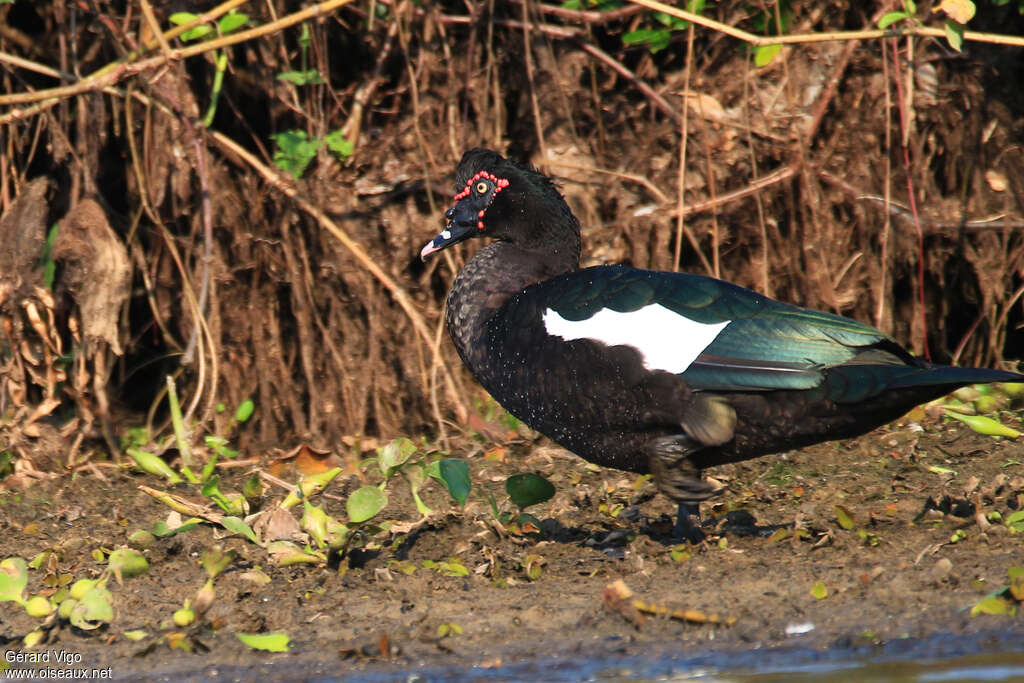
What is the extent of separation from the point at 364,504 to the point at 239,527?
40 cm

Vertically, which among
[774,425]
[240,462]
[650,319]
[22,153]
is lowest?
[240,462]

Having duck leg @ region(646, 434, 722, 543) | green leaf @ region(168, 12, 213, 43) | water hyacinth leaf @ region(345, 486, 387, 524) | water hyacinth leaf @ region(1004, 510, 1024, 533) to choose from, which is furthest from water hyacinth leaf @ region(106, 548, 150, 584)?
water hyacinth leaf @ region(1004, 510, 1024, 533)

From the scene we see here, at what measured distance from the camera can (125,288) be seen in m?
5.16

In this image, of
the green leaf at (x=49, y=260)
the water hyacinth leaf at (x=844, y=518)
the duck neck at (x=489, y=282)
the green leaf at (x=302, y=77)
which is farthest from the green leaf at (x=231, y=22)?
the water hyacinth leaf at (x=844, y=518)

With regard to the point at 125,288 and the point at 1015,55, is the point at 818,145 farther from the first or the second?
the point at 125,288

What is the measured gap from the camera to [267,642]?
3398mm

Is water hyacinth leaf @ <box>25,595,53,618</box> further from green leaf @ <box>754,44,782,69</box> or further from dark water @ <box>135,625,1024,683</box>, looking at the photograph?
green leaf @ <box>754,44,782,69</box>

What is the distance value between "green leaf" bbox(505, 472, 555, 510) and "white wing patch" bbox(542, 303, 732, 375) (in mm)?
489

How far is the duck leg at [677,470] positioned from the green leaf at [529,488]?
36 cm

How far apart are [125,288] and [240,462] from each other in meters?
0.89

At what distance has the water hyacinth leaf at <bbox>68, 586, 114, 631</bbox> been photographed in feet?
11.4

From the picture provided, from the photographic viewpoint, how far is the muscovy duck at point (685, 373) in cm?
380

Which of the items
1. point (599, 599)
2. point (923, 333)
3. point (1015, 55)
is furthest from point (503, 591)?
point (1015, 55)

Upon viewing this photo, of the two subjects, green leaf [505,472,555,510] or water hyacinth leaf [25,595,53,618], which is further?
green leaf [505,472,555,510]
